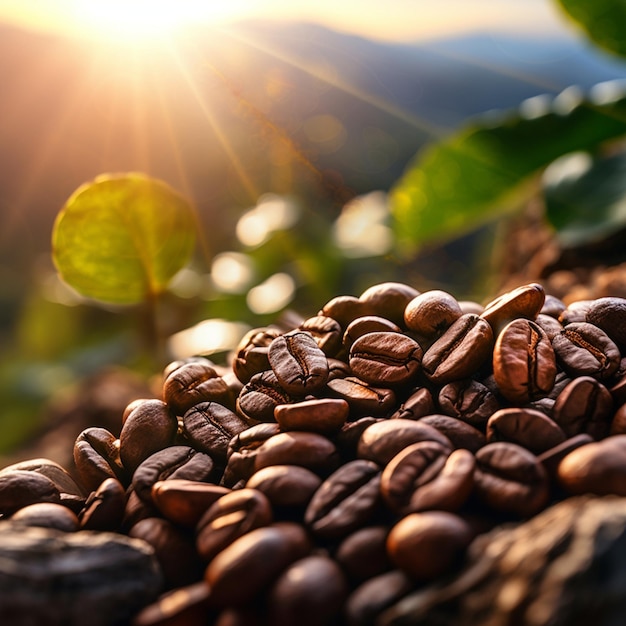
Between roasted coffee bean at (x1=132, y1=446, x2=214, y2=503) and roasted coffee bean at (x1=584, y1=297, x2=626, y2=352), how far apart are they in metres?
0.43

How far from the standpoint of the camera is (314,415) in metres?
0.59

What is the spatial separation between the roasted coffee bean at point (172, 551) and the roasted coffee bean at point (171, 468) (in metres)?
0.04

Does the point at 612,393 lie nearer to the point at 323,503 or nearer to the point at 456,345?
the point at 456,345

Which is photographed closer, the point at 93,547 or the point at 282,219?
the point at 93,547

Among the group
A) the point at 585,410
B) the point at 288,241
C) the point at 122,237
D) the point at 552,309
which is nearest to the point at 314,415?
the point at 585,410

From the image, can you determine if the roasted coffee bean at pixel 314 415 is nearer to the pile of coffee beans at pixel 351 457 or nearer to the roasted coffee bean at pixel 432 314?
the pile of coffee beans at pixel 351 457

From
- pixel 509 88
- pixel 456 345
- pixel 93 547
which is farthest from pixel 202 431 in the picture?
pixel 509 88

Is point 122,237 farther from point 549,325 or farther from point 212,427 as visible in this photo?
point 549,325

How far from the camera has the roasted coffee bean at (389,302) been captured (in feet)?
2.42

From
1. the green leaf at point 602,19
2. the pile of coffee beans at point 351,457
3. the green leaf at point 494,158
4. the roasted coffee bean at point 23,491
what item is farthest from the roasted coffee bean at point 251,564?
the green leaf at point 602,19

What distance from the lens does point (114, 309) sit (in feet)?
6.89

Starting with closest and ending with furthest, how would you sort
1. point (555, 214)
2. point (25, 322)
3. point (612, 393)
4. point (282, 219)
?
point (612, 393) < point (555, 214) < point (282, 219) < point (25, 322)

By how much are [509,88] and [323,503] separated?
3.69m

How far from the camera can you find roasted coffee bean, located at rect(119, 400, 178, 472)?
0.65 m
